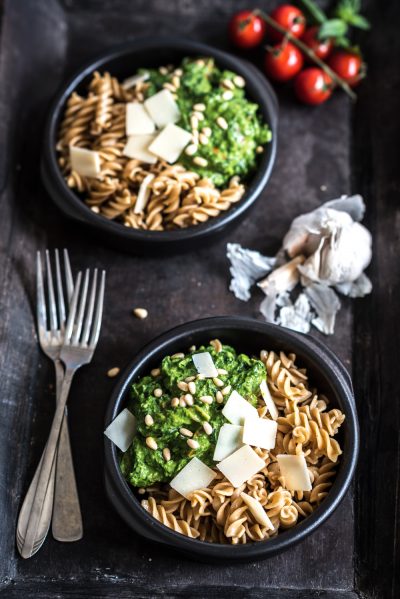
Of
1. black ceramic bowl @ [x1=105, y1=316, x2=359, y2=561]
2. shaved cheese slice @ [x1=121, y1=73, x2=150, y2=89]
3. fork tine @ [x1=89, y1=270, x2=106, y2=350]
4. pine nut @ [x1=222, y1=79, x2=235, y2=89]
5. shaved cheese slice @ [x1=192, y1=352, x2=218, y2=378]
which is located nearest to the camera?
black ceramic bowl @ [x1=105, y1=316, x2=359, y2=561]

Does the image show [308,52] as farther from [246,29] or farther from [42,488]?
[42,488]

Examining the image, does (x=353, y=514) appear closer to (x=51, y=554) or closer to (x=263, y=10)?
(x=51, y=554)

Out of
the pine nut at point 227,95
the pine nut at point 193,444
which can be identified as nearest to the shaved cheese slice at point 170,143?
the pine nut at point 227,95

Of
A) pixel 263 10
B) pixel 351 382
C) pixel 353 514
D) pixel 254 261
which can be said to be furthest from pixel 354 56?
pixel 353 514

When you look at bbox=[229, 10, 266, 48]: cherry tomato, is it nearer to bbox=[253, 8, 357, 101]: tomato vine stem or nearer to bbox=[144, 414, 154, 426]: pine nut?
bbox=[253, 8, 357, 101]: tomato vine stem

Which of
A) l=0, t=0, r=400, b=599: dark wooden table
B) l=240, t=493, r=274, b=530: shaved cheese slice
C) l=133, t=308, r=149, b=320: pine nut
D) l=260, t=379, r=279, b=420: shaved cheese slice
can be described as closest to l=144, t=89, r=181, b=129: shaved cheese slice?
l=0, t=0, r=400, b=599: dark wooden table

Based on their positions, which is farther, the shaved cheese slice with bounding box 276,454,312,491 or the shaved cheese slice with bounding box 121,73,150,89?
the shaved cheese slice with bounding box 121,73,150,89

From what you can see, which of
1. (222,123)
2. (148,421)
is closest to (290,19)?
(222,123)
